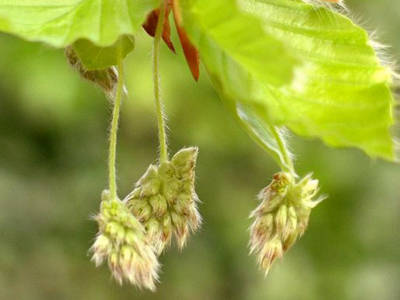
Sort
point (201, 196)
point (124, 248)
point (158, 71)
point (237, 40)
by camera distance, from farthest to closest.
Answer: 1. point (201, 196)
2. point (158, 71)
3. point (124, 248)
4. point (237, 40)

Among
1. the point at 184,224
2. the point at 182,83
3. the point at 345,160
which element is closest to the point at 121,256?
the point at 184,224

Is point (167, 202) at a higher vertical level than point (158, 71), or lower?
lower

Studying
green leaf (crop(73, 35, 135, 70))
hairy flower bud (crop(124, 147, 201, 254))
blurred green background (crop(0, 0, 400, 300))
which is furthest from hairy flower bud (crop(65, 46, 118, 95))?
blurred green background (crop(0, 0, 400, 300))

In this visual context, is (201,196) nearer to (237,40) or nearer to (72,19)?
(72,19)

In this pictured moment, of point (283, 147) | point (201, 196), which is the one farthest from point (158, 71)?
point (201, 196)

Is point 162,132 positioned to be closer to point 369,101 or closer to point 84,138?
point 369,101

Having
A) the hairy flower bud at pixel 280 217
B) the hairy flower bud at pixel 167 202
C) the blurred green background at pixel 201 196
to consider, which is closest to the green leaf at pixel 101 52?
the hairy flower bud at pixel 167 202

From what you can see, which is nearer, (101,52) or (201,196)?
(101,52)
